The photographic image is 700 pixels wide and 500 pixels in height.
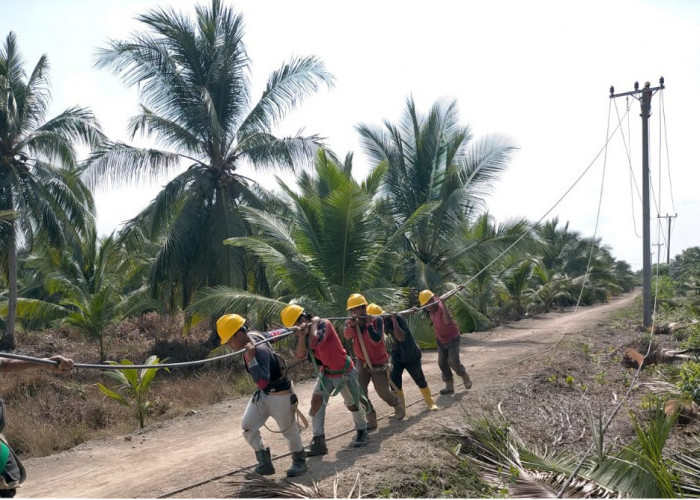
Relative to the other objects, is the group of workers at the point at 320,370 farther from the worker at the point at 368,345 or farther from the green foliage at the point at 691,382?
the green foliage at the point at 691,382

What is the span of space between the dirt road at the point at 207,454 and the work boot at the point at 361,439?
0.09 meters

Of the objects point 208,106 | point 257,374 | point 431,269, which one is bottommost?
point 257,374

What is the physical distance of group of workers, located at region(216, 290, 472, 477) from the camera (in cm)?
596

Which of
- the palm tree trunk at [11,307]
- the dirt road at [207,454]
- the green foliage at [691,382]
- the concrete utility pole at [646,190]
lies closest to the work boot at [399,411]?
the dirt road at [207,454]

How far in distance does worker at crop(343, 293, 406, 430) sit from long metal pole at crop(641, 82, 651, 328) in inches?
455

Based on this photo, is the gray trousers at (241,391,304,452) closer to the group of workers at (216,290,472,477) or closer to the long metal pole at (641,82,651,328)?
the group of workers at (216,290,472,477)

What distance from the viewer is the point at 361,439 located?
7176 millimetres

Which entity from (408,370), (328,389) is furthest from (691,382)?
(328,389)

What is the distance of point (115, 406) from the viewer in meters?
12.0

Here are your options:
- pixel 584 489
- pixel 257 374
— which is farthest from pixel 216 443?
pixel 584 489

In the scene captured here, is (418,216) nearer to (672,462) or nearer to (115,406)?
(115,406)

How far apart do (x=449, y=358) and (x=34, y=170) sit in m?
14.6

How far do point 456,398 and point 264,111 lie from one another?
11408 millimetres

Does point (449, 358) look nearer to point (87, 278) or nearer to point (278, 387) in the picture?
point (278, 387)
